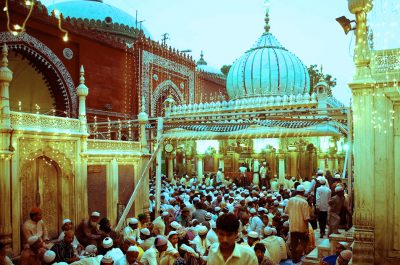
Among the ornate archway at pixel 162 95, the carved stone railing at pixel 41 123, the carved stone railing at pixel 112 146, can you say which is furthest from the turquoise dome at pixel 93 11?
the carved stone railing at pixel 41 123

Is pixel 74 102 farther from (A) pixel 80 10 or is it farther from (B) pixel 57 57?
(A) pixel 80 10

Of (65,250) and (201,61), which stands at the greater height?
(201,61)

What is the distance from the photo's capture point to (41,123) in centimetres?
847

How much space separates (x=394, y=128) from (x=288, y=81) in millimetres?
13869

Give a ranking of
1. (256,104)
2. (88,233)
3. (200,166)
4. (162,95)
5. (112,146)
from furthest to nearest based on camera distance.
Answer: (200,166) → (162,95) → (256,104) → (112,146) → (88,233)

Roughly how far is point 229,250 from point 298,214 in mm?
4700

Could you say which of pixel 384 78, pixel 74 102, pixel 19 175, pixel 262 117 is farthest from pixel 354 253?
pixel 74 102

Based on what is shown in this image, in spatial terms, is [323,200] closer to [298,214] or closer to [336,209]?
[336,209]

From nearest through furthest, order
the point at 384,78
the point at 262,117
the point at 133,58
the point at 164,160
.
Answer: the point at 384,78 < the point at 262,117 < the point at 133,58 < the point at 164,160

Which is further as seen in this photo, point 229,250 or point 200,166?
point 200,166

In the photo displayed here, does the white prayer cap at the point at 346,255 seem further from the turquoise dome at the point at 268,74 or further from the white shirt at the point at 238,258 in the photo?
the turquoise dome at the point at 268,74

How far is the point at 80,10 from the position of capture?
19.7 m

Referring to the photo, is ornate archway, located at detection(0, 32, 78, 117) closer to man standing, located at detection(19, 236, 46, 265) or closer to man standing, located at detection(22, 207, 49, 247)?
man standing, located at detection(22, 207, 49, 247)

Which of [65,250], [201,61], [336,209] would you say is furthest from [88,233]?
[201,61]
